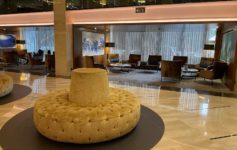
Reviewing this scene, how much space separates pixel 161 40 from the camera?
12992 mm

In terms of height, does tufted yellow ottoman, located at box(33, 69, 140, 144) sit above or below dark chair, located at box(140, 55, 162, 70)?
below

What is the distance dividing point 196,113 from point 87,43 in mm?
7393

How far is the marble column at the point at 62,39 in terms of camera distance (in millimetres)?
8688

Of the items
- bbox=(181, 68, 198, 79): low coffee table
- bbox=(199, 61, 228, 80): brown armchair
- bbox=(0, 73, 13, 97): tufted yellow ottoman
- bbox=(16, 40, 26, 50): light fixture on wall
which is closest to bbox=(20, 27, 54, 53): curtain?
bbox=(16, 40, 26, 50): light fixture on wall

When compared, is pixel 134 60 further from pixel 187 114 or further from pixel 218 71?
pixel 187 114

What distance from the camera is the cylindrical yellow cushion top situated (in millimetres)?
3308

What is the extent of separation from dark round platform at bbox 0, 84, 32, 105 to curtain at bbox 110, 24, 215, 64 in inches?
303

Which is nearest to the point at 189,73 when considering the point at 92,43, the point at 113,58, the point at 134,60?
the point at 134,60

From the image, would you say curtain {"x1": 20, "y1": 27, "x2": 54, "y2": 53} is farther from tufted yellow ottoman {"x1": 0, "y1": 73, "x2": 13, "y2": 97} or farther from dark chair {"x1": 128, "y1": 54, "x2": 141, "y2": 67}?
tufted yellow ottoman {"x1": 0, "y1": 73, "x2": 13, "y2": 97}

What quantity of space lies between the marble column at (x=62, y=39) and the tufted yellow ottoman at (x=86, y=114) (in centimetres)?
537

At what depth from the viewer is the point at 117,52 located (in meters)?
14.1

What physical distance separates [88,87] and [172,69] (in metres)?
5.73

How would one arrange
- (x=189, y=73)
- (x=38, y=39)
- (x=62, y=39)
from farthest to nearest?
(x=38, y=39) < (x=189, y=73) < (x=62, y=39)

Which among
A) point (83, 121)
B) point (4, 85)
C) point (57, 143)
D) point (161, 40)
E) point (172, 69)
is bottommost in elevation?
point (57, 143)
